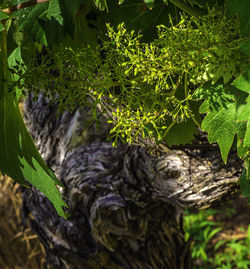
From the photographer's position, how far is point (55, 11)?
86cm

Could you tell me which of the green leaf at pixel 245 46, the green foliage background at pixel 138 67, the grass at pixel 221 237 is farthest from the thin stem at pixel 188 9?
the grass at pixel 221 237

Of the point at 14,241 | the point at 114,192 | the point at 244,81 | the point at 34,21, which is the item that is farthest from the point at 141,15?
the point at 14,241

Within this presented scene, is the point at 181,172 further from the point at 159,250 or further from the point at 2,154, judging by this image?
the point at 2,154

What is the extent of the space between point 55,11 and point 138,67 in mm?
255

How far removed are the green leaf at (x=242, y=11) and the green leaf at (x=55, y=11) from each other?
36 centimetres

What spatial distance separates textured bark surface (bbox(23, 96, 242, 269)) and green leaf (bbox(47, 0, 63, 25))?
78cm

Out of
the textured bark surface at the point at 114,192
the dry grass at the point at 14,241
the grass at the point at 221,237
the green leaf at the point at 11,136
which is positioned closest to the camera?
the green leaf at the point at 11,136

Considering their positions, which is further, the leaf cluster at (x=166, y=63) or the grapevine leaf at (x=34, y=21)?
the grapevine leaf at (x=34, y=21)

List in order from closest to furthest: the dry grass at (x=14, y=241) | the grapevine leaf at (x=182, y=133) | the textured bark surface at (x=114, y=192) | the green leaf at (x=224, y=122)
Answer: the green leaf at (x=224, y=122) → the grapevine leaf at (x=182, y=133) → the textured bark surface at (x=114, y=192) → the dry grass at (x=14, y=241)

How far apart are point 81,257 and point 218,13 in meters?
1.43

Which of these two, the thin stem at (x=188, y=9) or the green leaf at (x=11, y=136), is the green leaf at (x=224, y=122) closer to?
the thin stem at (x=188, y=9)

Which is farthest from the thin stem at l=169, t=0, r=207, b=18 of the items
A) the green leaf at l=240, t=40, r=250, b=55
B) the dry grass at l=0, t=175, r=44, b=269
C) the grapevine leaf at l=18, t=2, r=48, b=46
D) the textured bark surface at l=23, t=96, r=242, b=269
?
the dry grass at l=0, t=175, r=44, b=269

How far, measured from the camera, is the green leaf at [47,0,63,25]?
846 millimetres

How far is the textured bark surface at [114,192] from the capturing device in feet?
5.01
